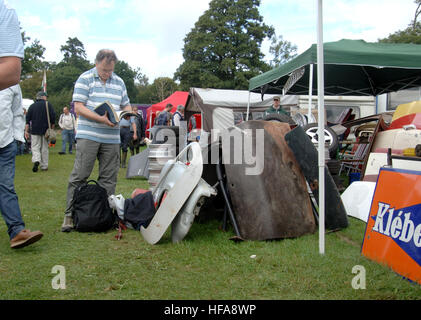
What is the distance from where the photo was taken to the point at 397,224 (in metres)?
2.54

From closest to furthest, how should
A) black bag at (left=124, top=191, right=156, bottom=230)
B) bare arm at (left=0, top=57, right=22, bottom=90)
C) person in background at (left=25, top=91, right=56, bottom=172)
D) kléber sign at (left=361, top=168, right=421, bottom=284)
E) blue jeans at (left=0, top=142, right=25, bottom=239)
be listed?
bare arm at (left=0, top=57, right=22, bottom=90) < kléber sign at (left=361, top=168, right=421, bottom=284) < blue jeans at (left=0, top=142, right=25, bottom=239) < black bag at (left=124, top=191, right=156, bottom=230) < person in background at (left=25, top=91, right=56, bottom=172)

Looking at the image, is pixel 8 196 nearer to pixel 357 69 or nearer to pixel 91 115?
pixel 91 115

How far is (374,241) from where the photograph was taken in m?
2.78

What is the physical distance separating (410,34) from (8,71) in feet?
124

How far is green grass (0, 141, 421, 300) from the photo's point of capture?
2.27 m

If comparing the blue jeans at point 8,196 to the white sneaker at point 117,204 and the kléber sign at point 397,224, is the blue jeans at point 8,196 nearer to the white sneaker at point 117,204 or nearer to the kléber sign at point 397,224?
the white sneaker at point 117,204

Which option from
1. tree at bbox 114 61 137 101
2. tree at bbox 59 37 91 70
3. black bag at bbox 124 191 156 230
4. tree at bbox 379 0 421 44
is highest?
tree at bbox 59 37 91 70

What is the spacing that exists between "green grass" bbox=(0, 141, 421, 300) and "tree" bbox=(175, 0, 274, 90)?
37.2 m

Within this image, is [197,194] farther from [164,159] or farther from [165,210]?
[164,159]

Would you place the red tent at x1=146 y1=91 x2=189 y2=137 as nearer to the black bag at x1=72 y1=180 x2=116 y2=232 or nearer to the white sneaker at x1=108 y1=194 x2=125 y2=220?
the white sneaker at x1=108 y1=194 x2=125 y2=220

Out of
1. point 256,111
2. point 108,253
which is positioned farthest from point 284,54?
point 108,253

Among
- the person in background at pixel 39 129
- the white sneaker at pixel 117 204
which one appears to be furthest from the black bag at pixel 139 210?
the person in background at pixel 39 129

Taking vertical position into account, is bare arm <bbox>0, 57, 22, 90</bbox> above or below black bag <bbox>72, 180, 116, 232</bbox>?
above

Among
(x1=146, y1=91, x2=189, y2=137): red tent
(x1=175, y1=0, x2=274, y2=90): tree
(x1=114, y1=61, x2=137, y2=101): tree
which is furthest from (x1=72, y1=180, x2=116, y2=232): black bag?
(x1=114, y1=61, x2=137, y2=101): tree
